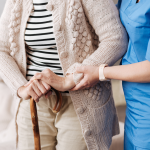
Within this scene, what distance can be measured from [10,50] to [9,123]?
28.9 inches

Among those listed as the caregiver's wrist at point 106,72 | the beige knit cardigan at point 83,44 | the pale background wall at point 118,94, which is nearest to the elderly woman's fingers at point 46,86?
the beige knit cardigan at point 83,44

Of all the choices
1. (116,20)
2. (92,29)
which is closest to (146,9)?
(116,20)

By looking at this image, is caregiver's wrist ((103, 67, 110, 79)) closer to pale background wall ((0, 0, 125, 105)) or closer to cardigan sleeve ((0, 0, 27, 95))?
cardigan sleeve ((0, 0, 27, 95))

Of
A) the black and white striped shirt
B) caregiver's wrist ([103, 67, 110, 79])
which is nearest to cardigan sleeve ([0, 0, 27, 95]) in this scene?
the black and white striped shirt

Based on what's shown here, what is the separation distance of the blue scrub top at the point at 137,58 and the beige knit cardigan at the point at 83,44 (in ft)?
0.17

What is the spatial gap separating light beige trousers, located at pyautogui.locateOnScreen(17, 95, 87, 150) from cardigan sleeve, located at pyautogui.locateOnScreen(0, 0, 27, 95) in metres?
0.13

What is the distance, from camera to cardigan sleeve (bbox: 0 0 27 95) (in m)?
0.82

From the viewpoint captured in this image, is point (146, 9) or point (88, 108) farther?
point (88, 108)

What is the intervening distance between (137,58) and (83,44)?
244mm

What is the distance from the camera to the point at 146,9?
62 centimetres

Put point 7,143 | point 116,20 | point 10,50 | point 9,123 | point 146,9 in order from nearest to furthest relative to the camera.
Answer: point 146,9 → point 116,20 → point 10,50 → point 7,143 → point 9,123

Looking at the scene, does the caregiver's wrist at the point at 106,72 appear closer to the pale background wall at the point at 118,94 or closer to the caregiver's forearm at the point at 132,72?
the caregiver's forearm at the point at 132,72

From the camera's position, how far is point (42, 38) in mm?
779

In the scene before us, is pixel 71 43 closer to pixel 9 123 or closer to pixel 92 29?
pixel 92 29
